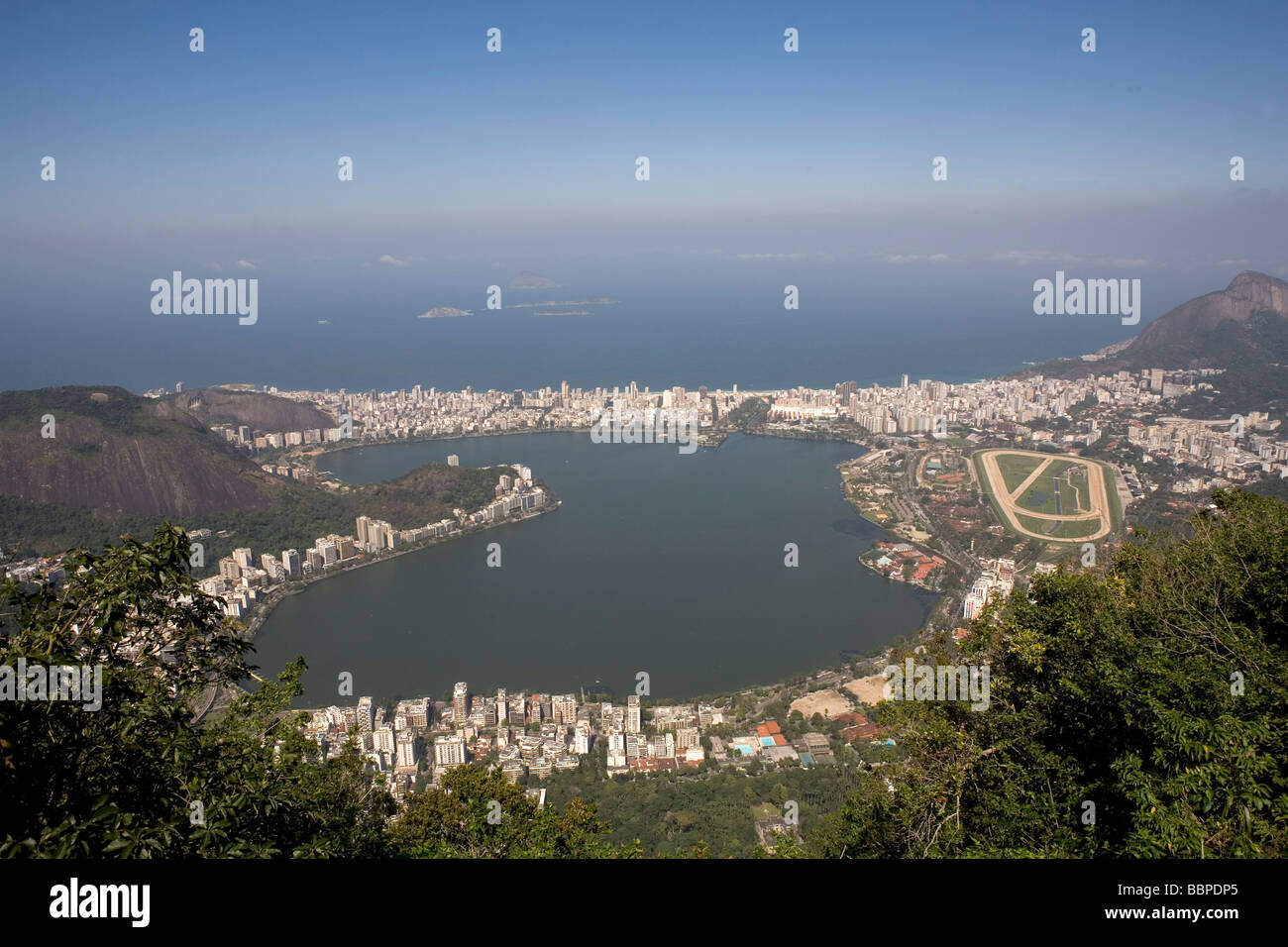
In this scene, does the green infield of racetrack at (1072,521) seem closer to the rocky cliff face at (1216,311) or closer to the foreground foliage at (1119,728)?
the foreground foliage at (1119,728)

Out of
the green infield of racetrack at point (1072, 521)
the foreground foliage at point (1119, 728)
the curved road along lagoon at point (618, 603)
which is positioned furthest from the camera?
the green infield of racetrack at point (1072, 521)

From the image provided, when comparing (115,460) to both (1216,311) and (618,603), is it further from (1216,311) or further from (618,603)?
(1216,311)

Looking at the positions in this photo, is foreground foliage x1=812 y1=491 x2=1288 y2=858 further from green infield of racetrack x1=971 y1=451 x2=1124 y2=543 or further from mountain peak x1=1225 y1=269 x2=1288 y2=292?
mountain peak x1=1225 y1=269 x2=1288 y2=292

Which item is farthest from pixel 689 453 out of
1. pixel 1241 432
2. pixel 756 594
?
pixel 1241 432

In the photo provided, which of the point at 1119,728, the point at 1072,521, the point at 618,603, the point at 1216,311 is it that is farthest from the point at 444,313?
the point at 1119,728

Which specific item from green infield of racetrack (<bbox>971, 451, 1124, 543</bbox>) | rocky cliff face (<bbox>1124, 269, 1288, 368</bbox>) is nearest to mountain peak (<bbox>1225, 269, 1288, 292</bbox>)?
rocky cliff face (<bbox>1124, 269, 1288, 368</bbox>)

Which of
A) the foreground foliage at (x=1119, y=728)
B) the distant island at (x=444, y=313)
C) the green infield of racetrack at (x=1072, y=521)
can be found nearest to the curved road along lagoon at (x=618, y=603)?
the green infield of racetrack at (x=1072, y=521)
